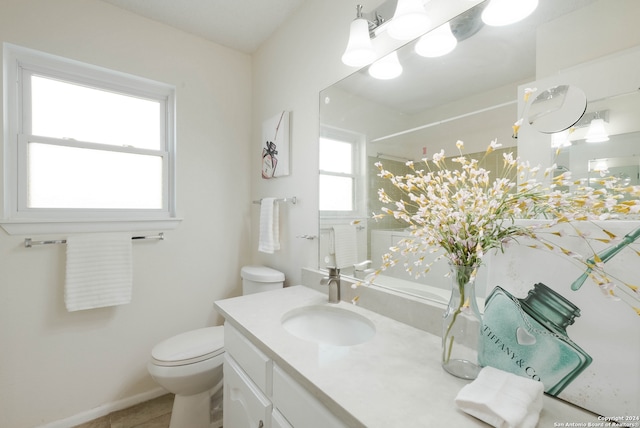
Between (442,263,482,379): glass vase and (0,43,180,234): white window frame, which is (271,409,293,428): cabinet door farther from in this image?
(0,43,180,234): white window frame

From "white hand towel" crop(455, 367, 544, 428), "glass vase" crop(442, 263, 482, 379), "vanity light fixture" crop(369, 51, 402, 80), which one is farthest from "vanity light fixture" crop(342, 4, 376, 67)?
"white hand towel" crop(455, 367, 544, 428)

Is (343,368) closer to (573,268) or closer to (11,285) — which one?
(573,268)

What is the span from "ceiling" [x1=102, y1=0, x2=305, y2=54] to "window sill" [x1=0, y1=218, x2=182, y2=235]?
1273mm

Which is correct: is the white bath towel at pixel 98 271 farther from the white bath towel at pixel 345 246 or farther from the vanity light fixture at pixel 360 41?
the vanity light fixture at pixel 360 41

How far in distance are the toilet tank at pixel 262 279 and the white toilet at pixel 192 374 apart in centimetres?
32

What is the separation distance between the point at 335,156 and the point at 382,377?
106 cm

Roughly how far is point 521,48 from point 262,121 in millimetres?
1610

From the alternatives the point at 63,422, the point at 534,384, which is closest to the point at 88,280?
the point at 63,422

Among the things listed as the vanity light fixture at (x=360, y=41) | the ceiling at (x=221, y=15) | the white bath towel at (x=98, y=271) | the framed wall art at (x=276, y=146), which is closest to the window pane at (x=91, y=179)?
the white bath towel at (x=98, y=271)

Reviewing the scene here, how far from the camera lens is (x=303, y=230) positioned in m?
1.69

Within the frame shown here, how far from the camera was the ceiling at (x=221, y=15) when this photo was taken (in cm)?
167

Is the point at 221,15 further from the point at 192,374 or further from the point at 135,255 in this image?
the point at 192,374

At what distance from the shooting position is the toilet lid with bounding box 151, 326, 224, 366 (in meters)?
1.38

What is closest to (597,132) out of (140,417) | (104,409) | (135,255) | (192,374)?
(192,374)
